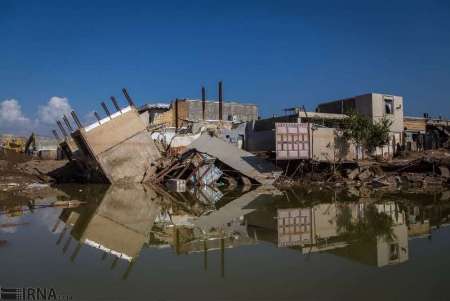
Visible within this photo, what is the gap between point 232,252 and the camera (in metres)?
6.95

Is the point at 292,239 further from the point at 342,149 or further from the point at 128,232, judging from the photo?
the point at 342,149

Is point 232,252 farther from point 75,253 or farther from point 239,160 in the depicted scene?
point 239,160

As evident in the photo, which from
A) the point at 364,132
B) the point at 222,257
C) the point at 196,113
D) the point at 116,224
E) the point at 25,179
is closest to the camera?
the point at 222,257

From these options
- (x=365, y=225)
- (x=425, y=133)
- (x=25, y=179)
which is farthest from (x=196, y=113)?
(x=365, y=225)

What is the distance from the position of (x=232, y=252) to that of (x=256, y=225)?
283 centimetres

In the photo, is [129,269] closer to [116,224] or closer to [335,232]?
[116,224]

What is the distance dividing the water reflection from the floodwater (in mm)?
27

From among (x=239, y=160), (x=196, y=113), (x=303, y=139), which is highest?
(x=196, y=113)

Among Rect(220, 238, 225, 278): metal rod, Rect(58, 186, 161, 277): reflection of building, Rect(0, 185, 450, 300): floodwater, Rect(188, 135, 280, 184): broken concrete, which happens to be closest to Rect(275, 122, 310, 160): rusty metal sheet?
Rect(188, 135, 280, 184): broken concrete

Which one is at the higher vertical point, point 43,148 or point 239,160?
point 43,148

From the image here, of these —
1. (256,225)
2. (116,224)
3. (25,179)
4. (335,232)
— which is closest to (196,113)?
(25,179)

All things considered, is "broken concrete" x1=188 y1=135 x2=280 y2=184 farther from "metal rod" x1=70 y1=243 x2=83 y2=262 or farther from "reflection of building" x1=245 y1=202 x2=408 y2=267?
"metal rod" x1=70 y1=243 x2=83 y2=262

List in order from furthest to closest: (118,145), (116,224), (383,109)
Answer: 1. (383,109)
2. (118,145)
3. (116,224)

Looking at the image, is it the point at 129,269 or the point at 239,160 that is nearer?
the point at 129,269
